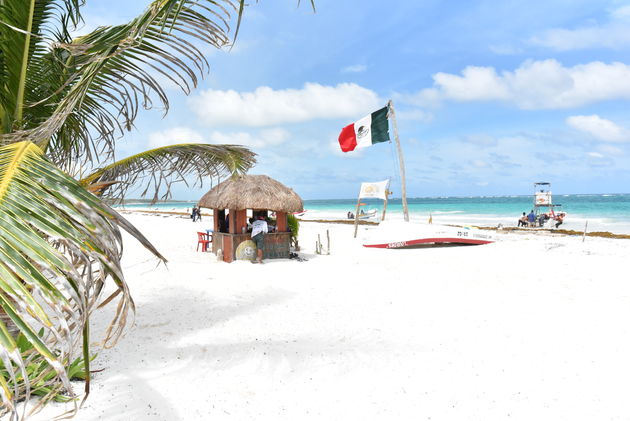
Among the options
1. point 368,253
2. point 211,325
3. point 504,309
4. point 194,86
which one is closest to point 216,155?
point 194,86

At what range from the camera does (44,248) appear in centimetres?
181

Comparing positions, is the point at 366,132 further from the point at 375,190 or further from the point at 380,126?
the point at 375,190

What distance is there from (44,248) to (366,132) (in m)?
14.5

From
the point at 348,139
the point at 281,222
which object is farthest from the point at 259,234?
the point at 348,139

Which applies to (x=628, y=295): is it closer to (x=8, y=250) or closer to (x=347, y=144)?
(x=8, y=250)

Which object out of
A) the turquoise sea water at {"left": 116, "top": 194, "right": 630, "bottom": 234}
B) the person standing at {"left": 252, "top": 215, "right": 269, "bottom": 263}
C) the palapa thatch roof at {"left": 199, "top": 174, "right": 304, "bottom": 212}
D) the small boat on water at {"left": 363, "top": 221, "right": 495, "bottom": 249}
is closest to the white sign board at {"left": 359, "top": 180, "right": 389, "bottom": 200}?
the small boat on water at {"left": 363, "top": 221, "right": 495, "bottom": 249}

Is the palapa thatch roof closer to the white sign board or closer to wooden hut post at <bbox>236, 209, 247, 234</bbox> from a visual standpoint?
wooden hut post at <bbox>236, 209, 247, 234</bbox>

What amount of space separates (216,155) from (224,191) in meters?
6.60

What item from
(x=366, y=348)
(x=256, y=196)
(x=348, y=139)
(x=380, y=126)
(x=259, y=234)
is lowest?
(x=366, y=348)

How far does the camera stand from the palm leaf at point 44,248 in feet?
5.19

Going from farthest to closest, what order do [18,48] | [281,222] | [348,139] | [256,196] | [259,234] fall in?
[348,139] → [281,222] → [259,234] → [256,196] → [18,48]

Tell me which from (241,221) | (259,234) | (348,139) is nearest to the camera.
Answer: (259,234)

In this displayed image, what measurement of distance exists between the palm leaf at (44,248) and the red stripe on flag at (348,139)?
564 inches

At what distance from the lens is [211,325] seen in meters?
5.76
